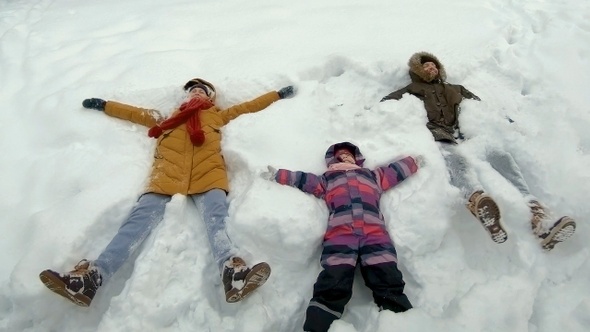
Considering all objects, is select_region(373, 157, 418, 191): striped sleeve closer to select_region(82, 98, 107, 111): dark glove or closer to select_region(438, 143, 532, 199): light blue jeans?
select_region(438, 143, 532, 199): light blue jeans

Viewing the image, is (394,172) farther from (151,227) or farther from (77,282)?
(77,282)

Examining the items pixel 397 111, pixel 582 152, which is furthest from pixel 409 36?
pixel 582 152

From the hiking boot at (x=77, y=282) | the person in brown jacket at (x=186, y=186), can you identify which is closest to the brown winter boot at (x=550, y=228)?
the person in brown jacket at (x=186, y=186)

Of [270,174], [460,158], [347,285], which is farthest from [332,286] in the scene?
[460,158]

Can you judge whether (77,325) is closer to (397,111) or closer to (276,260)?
(276,260)

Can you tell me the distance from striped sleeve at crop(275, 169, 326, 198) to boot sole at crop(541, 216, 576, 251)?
4.67 ft

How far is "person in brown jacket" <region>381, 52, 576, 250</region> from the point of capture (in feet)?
8.11

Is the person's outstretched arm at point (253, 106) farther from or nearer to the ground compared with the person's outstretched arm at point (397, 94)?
nearer to the ground

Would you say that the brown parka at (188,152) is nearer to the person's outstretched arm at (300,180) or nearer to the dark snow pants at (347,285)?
the person's outstretched arm at (300,180)

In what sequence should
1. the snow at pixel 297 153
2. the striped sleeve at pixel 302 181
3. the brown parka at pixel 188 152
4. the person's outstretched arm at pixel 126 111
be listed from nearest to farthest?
the snow at pixel 297 153 < the striped sleeve at pixel 302 181 < the brown parka at pixel 188 152 < the person's outstretched arm at pixel 126 111

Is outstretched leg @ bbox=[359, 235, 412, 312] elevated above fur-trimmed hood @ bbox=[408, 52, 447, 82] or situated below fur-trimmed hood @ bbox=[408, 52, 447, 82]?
below

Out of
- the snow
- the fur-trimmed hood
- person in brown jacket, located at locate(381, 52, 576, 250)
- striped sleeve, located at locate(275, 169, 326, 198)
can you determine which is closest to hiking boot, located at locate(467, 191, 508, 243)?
person in brown jacket, located at locate(381, 52, 576, 250)

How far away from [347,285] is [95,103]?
9.28ft

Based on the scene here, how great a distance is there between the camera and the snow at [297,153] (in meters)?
2.30
